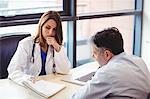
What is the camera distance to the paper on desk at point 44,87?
1892 mm

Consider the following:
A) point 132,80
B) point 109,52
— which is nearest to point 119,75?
point 132,80

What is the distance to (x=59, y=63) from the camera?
251 cm

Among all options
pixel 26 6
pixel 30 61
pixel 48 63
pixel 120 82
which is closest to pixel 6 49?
pixel 30 61

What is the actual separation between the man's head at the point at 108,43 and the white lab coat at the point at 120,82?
0.05 meters

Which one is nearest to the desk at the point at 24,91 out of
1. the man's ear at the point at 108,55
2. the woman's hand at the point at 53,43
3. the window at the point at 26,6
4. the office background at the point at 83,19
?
the woman's hand at the point at 53,43

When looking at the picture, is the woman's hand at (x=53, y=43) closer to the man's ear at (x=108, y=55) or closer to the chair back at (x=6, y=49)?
the chair back at (x=6, y=49)

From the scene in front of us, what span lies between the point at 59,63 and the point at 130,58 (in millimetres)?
1025

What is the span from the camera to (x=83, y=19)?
3.52 metres

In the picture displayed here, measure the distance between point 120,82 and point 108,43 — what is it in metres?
0.25

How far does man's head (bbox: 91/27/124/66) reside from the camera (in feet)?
5.24

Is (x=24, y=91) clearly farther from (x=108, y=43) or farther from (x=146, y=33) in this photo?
(x=146, y=33)

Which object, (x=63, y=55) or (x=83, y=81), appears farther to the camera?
(x=63, y=55)

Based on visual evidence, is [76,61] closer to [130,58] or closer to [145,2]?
[145,2]

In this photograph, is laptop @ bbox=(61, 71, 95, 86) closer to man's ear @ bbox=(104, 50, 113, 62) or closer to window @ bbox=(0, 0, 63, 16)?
man's ear @ bbox=(104, 50, 113, 62)
